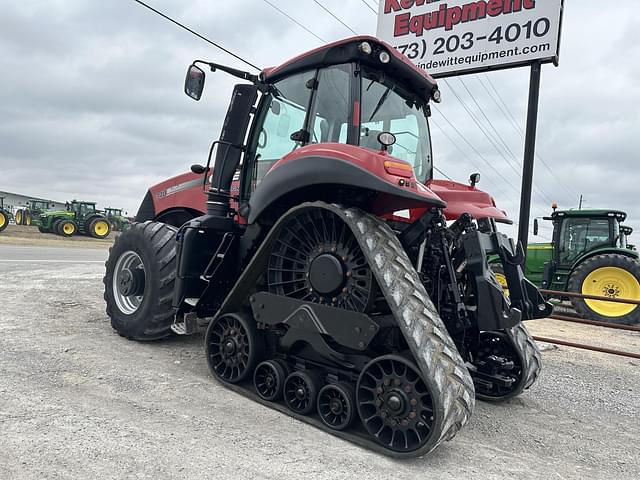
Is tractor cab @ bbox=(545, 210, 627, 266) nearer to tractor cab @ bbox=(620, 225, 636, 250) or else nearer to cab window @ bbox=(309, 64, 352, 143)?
tractor cab @ bbox=(620, 225, 636, 250)

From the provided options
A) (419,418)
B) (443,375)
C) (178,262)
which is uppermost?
(178,262)

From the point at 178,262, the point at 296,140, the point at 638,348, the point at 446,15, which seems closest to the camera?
the point at 296,140

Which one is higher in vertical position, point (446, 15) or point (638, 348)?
point (446, 15)

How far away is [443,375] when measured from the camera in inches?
104

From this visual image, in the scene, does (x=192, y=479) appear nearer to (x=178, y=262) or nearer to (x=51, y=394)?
(x=51, y=394)

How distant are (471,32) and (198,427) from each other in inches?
303

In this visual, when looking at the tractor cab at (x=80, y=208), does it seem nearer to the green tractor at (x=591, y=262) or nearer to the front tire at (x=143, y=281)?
the green tractor at (x=591, y=262)

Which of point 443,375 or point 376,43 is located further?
point 376,43

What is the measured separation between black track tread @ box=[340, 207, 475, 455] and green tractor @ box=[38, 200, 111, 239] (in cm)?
2904

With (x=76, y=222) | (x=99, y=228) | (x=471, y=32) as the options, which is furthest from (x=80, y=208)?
(x=471, y=32)

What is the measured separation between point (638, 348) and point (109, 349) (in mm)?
7629

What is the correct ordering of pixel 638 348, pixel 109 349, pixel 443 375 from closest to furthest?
pixel 443 375 → pixel 109 349 → pixel 638 348

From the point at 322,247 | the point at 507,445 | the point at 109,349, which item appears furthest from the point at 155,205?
the point at 507,445

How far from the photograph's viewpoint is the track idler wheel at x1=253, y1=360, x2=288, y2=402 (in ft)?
10.9
